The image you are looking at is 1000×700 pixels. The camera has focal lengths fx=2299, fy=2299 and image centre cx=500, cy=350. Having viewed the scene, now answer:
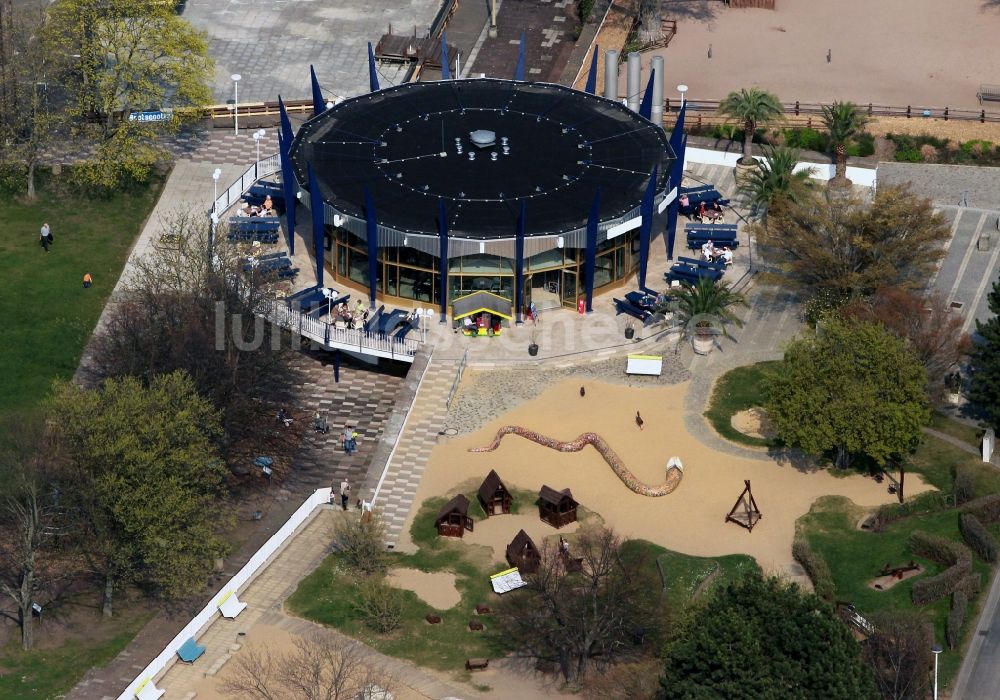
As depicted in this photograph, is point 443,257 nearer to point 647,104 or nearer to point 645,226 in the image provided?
point 645,226

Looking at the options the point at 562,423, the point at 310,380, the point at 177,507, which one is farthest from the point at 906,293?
the point at 177,507

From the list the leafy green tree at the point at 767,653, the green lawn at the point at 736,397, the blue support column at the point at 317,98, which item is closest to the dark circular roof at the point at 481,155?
the blue support column at the point at 317,98

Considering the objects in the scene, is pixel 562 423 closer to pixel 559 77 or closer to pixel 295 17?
pixel 559 77

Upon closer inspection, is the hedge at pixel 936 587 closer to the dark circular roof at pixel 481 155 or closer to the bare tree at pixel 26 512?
the dark circular roof at pixel 481 155

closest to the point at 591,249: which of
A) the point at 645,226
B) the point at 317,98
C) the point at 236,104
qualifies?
the point at 645,226

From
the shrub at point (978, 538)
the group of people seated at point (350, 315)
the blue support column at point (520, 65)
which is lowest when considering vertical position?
the shrub at point (978, 538)

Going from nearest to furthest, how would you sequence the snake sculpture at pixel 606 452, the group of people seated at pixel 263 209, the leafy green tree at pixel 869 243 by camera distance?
the snake sculpture at pixel 606 452 < the leafy green tree at pixel 869 243 < the group of people seated at pixel 263 209
